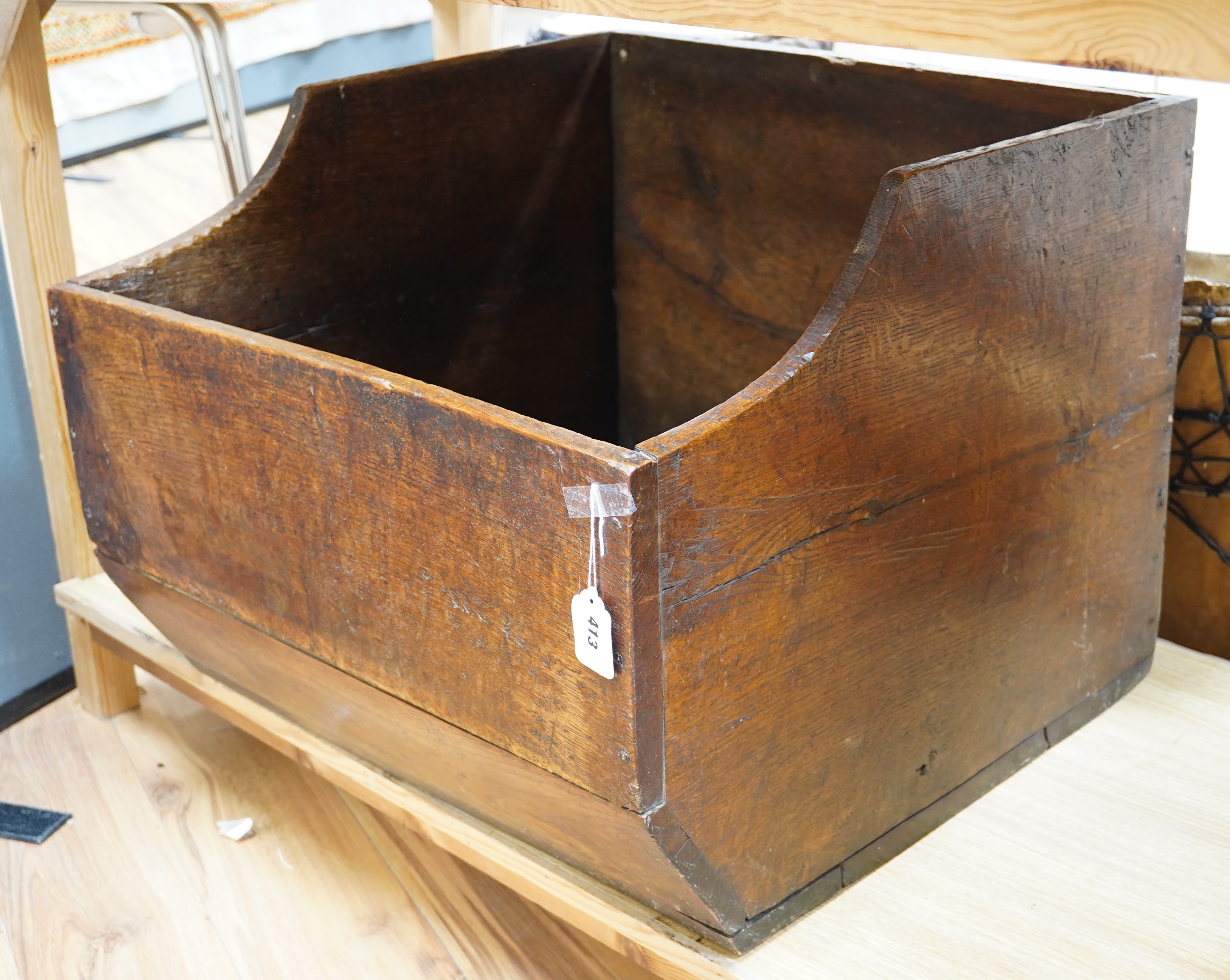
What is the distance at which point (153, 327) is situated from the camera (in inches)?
36.4

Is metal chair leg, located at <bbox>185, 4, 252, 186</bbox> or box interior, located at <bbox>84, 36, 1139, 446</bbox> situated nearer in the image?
box interior, located at <bbox>84, 36, 1139, 446</bbox>

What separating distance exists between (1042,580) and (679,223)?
22.6 inches

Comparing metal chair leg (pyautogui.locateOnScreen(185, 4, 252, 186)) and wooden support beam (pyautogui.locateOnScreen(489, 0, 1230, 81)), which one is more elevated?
wooden support beam (pyautogui.locateOnScreen(489, 0, 1230, 81))

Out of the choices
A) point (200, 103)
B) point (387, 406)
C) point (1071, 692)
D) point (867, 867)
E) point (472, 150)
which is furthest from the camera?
point (200, 103)

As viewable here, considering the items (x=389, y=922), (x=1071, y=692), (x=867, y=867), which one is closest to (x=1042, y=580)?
(x=1071, y=692)

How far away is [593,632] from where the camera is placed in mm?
710

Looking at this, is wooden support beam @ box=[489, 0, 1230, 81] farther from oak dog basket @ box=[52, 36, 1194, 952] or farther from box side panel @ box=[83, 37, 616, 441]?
box side panel @ box=[83, 37, 616, 441]

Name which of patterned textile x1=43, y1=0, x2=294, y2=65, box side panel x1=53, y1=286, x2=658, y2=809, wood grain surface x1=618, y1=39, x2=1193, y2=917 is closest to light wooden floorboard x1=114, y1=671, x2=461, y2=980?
box side panel x1=53, y1=286, x2=658, y2=809

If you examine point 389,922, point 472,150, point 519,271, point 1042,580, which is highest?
point 472,150

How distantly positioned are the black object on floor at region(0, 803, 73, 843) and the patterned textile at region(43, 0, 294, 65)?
1551mm

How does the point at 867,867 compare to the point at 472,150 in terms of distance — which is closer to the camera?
the point at 867,867

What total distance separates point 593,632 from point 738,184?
0.70 m

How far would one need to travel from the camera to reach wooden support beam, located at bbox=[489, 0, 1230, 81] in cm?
60

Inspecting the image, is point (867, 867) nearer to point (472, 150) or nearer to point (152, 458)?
point (152, 458)
